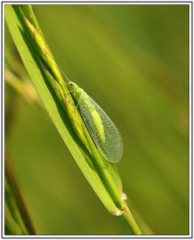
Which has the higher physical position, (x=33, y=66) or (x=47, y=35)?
(x=47, y=35)

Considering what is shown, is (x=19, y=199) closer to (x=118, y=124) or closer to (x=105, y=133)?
(x=105, y=133)

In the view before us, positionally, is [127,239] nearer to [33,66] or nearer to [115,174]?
[115,174]

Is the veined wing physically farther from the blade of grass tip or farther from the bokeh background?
the bokeh background

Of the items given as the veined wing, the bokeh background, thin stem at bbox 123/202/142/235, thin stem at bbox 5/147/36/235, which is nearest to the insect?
the veined wing

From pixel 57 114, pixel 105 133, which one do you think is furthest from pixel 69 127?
pixel 105 133

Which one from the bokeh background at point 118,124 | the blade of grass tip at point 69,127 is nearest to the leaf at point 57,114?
the blade of grass tip at point 69,127

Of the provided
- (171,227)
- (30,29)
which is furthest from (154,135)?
(30,29)
